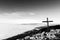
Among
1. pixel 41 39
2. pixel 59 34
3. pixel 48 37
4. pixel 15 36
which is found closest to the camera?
pixel 41 39

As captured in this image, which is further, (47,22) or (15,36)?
(47,22)

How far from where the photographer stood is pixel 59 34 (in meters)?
2.91

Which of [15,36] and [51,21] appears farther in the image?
[51,21]

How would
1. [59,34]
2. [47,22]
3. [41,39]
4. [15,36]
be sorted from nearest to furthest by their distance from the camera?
[41,39] < [59,34] < [15,36] < [47,22]

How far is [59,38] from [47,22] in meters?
2.63

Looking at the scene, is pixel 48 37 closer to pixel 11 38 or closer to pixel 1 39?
pixel 11 38

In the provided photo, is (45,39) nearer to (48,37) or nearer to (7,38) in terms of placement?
(48,37)

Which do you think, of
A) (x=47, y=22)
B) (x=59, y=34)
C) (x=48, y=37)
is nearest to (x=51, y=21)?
(x=47, y=22)

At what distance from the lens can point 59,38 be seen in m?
2.77

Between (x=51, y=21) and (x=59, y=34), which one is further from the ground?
(x=51, y=21)

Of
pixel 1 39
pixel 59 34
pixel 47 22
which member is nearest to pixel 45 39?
pixel 59 34

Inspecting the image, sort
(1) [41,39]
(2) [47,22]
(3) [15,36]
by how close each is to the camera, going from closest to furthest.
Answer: (1) [41,39]
(3) [15,36]
(2) [47,22]

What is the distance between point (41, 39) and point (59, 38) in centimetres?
63

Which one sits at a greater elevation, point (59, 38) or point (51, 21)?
point (51, 21)
